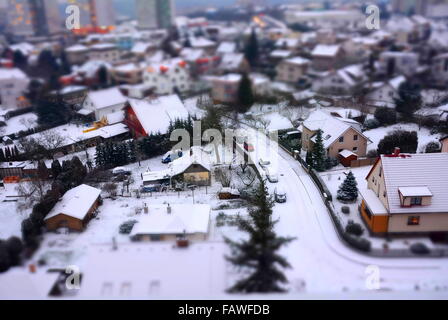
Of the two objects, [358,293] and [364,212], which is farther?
[364,212]

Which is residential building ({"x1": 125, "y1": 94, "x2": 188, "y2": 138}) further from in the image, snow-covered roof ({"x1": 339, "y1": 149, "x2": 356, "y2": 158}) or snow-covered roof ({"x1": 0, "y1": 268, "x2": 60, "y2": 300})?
snow-covered roof ({"x1": 0, "y1": 268, "x2": 60, "y2": 300})

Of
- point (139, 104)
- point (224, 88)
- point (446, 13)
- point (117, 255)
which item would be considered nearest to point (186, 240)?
point (117, 255)

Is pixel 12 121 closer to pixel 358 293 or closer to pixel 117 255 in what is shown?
pixel 117 255

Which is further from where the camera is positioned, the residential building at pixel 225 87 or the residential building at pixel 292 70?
the residential building at pixel 292 70

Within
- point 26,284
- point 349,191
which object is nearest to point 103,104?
point 26,284

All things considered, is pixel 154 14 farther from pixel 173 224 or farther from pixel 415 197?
pixel 415 197

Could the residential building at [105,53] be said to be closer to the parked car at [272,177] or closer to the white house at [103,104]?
the white house at [103,104]

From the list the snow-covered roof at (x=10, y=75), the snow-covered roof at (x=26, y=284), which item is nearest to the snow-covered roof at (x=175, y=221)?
the snow-covered roof at (x=26, y=284)
